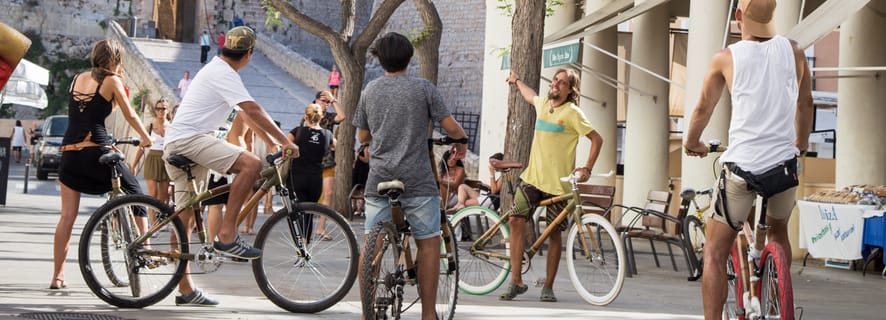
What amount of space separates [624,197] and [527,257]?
9439 millimetres

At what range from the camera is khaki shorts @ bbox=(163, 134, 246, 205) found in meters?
7.70

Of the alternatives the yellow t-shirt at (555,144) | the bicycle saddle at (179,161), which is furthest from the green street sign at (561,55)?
the bicycle saddle at (179,161)

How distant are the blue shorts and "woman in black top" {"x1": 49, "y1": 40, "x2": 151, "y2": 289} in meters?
2.32

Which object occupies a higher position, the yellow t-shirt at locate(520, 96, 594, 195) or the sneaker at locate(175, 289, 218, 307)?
the yellow t-shirt at locate(520, 96, 594, 195)

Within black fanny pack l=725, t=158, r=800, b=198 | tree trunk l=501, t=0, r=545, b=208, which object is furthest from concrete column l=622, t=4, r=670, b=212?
black fanny pack l=725, t=158, r=800, b=198

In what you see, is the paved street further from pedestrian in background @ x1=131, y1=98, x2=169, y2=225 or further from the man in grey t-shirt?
the man in grey t-shirt

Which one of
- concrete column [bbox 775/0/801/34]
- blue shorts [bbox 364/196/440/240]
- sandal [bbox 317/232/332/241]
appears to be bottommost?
sandal [bbox 317/232/332/241]

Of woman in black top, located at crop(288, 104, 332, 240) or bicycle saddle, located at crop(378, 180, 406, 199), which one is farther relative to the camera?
woman in black top, located at crop(288, 104, 332, 240)

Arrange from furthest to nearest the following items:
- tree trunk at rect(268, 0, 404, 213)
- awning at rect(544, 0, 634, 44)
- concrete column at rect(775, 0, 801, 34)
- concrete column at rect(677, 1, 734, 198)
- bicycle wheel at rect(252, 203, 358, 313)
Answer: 1. tree trunk at rect(268, 0, 404, 213)
2. awning at rect(544, 0, 634, 44)
3. concrete column at rect(677, 1, 734, 198)
4. concrete column at rect(775, 0, 801, 34)
5. bicycle wheel at rect(252, 203, 358, 313)

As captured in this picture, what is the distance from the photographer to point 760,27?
5.97 metres

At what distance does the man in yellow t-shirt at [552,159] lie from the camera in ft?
30.0

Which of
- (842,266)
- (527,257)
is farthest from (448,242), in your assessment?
(842,266)

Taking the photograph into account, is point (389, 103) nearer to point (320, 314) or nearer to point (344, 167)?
point (320, 314)

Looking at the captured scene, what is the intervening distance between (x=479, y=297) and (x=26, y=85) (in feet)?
46.1
